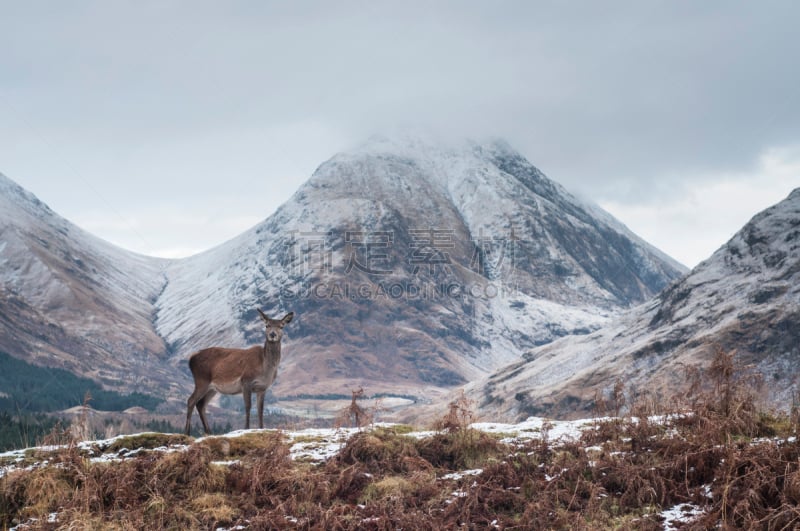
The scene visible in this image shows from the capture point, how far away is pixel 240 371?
1845 centimetres

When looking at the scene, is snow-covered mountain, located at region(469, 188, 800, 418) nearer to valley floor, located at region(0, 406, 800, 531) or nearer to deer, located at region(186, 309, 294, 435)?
valley floor, located at region(0, 406, 800, 531)

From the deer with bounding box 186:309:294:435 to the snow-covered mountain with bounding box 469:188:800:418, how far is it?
58.0 meters

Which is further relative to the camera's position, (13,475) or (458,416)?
(458,416)

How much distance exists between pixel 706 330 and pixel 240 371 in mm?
85998

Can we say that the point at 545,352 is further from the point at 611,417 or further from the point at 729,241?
the point at 611,417

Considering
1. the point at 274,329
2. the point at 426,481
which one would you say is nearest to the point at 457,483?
the point at 426,481

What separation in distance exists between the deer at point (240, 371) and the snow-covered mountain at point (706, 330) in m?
58.0

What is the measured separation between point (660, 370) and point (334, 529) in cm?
8487

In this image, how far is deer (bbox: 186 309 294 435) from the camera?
18.3 m

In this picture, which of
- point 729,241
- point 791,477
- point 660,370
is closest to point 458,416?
point 791,477

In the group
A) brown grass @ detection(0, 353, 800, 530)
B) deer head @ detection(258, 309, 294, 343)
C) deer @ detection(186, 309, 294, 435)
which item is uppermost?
deer head @ detection(258, 309, 294, 343)

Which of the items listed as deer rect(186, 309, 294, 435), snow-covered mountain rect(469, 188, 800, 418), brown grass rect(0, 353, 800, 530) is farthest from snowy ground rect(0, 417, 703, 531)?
snow-covered mountain rect(469, 188, 800, 418)

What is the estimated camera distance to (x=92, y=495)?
38.0 ft

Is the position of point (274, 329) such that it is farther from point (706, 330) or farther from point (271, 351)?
point (706, 330)
